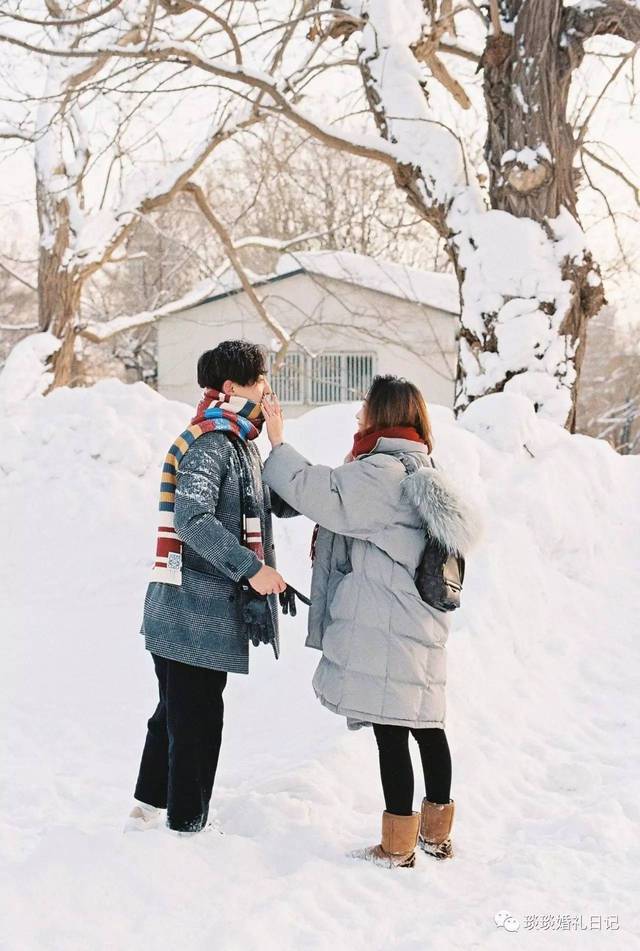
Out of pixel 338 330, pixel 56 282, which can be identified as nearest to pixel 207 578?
pixel 56 282

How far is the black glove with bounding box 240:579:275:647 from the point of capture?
2.95 meters

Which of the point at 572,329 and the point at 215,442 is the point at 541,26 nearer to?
the point at 572,329

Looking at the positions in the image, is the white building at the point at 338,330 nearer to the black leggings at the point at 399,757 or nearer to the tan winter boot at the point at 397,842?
the black leggings at the point at 399,757

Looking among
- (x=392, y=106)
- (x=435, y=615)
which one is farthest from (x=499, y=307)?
(x=435, y=615)

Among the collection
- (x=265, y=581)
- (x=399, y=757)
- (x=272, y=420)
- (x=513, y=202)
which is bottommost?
(x=399, y=757)

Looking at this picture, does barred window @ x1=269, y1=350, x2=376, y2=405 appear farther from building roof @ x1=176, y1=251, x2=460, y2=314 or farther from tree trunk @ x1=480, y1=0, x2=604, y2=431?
tree trunk @ x1=480, y1=0, x2=604, y2=431

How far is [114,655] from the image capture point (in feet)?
18.3

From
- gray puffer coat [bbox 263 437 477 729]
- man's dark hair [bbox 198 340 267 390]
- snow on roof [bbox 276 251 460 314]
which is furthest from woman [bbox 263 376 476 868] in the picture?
snow on roof [bbox 276 251 460 314]

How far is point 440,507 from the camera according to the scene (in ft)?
9.55

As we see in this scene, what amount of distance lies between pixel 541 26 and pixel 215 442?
6.56 metres

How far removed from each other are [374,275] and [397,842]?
17.3 meters

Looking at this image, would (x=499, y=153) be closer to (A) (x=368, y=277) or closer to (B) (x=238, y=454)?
(B) (x=238, y=454)

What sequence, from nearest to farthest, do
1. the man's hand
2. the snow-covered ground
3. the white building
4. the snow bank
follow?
the snow-covered ground, the man's hand, the snow bank, the white building

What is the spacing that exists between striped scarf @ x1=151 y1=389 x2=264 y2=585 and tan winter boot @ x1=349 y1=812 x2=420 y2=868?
2.98 feet
